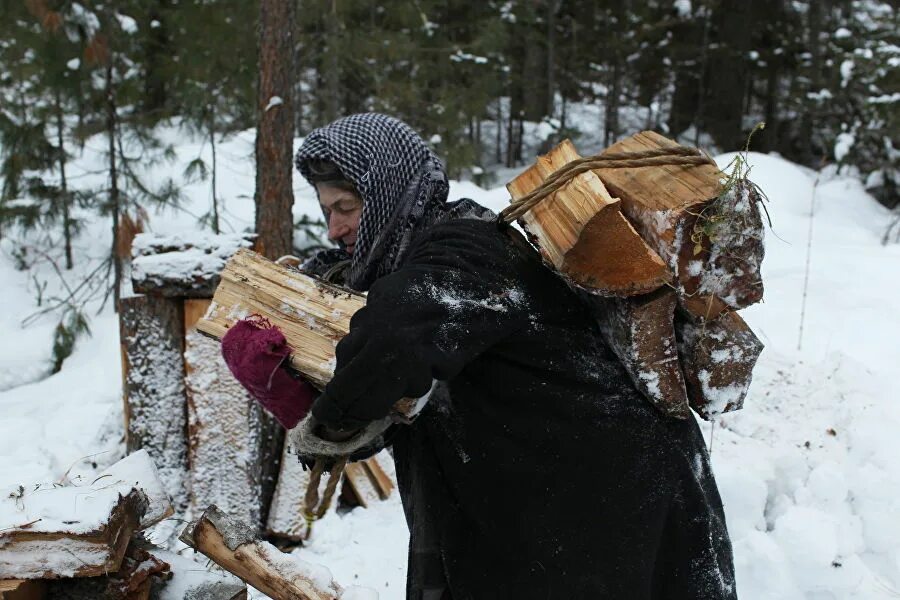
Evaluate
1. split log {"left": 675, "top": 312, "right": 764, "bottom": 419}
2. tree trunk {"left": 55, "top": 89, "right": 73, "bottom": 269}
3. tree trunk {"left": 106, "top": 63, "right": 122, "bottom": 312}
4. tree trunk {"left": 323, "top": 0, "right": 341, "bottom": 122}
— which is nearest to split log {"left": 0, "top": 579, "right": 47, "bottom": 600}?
split log {"left": 675, "top": 312, "right": 764, "bottom": 419}

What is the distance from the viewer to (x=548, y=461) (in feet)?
4.98

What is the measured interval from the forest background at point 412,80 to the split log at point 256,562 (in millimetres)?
3538

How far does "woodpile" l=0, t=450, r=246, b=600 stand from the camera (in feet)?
5.72

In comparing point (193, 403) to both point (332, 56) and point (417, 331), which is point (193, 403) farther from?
point (332, 56)

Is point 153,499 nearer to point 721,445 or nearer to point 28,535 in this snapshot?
point 28,535

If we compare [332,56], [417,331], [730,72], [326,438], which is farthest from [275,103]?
[730,72]

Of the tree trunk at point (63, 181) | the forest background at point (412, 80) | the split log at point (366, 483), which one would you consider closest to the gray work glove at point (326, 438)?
the split log at point (366, 483)

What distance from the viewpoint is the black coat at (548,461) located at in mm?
1504

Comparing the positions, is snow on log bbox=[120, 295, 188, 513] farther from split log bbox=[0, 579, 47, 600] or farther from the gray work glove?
the gray work glove

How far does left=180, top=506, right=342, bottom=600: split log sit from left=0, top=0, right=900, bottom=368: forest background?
3538 mm

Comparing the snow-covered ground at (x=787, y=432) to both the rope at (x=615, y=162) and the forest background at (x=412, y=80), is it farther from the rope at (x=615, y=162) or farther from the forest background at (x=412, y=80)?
the rope at (x=615, y=162)

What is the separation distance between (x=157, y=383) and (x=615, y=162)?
9.41ft

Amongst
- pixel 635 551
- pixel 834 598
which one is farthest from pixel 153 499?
pixel 834 598

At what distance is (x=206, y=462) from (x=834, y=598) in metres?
2.90
